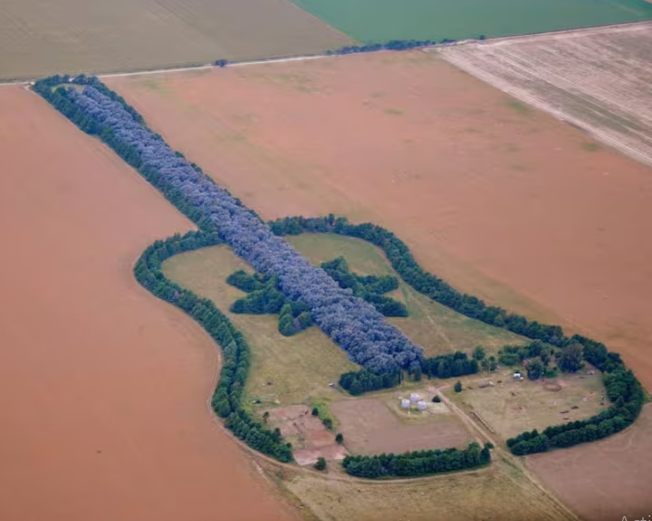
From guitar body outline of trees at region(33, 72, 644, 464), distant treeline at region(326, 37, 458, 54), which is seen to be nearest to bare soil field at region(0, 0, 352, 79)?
distant treeline at region(326, 37, 458, 54)

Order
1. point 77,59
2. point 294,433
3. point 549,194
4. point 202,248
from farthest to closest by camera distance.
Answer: point 77,59
point 549,194
point 202,248
point 294,433

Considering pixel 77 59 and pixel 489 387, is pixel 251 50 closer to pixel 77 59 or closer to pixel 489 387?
pixel 77 59

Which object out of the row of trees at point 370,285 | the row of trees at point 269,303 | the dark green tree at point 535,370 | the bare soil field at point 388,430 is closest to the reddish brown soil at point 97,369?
the row of trees at point 269,303

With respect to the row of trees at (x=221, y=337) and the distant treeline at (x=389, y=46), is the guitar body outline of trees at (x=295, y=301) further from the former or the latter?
the distant treeline at (x=389, y=46)

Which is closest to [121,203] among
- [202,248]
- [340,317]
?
[202,248]

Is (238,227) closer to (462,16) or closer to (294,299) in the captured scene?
(294,299)

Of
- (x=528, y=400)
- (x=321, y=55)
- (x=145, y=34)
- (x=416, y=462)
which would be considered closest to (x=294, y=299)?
(x=528, y=400)

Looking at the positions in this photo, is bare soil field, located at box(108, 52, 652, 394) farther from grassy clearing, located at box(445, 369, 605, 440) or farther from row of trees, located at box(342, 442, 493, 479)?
row of trees, located at box(342, 442, 493, 479)
